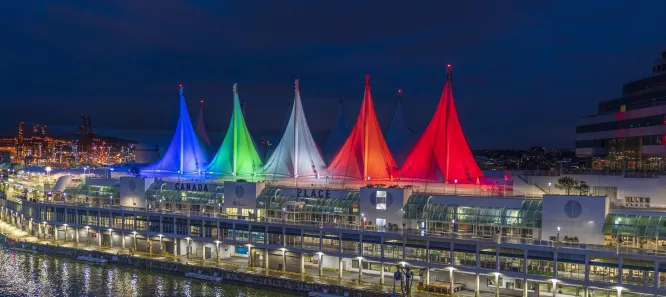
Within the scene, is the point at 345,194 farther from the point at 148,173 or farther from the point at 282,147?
the point at 148,173

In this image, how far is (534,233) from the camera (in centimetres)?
4697

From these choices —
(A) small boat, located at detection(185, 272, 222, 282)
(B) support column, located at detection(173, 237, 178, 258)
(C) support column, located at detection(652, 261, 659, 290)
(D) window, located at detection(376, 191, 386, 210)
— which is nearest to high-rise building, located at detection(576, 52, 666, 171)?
(C) support column, located at detection(652, 261, 659, 290)

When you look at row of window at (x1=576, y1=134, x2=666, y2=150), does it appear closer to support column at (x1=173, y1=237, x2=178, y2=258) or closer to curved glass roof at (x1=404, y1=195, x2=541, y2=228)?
curved glass roof at (x1=404, y1=195, x2=541, y2=228)

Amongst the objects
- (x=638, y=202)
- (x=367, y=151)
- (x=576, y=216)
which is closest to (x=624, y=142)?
(x=638, y=202)

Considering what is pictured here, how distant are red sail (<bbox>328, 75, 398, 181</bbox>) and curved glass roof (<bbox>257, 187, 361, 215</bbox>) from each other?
8792 mm

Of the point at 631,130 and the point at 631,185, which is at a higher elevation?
the point at 631,130

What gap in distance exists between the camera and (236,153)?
73.4 metres

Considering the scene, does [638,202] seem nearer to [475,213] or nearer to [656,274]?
[656,274]

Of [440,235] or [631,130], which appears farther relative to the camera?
[631,130]

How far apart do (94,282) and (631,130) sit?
5084cm

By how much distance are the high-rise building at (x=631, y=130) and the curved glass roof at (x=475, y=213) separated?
41.4ft

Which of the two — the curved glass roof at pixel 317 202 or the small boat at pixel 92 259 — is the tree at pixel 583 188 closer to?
the curved glass roof at pixel 317 202

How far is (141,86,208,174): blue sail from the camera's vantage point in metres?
79.1

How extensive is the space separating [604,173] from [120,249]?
4772 centimetres
